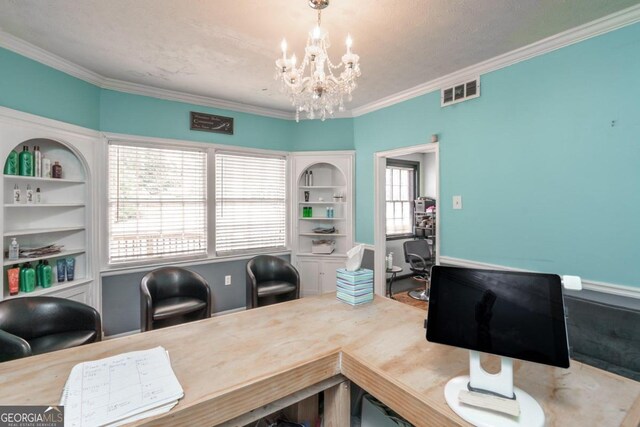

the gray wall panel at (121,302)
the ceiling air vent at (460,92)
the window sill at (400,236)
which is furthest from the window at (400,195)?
the gray wall panel at (121,302)

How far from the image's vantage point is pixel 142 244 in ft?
11.2

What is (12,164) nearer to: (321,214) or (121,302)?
(121,302)

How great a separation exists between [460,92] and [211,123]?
9.66 feet

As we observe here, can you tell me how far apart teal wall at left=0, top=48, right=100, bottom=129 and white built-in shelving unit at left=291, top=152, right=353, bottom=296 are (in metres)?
2.44

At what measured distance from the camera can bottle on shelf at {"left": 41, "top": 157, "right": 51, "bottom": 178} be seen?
2732mm

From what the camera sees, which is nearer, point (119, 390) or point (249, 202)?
point (119, 390)

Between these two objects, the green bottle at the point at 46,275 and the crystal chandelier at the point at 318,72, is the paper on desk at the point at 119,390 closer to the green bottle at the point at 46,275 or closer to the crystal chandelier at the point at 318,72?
the crystal chandelier at the point at 318,72

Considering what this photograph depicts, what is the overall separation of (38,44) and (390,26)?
2.89 meters

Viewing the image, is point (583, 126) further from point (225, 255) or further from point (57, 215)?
point (57, 215)

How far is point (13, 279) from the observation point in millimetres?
2500

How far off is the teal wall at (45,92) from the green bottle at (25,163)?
14.4 inches

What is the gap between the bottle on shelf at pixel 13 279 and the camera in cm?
249

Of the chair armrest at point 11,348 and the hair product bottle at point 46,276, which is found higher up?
the hair product bottle at point 46,276

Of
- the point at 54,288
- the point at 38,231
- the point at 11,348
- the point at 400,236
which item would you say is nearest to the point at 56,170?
the point at 38,231
